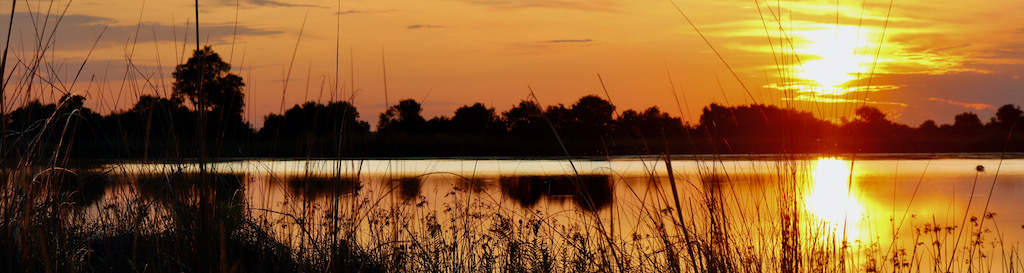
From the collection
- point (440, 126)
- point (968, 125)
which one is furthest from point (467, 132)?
point (968, 125)

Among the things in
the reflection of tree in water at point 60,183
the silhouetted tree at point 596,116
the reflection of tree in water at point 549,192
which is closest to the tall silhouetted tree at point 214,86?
the reflection of tree in water at point 60,183

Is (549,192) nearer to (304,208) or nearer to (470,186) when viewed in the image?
(470,186)

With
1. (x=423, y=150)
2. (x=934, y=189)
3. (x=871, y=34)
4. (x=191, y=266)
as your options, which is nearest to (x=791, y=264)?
(x=871, y=34)

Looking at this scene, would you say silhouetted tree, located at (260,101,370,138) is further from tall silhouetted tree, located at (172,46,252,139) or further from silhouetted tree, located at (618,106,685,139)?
silhouetted tree, located at (618,106,685,139)

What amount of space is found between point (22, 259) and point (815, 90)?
289 centimetres

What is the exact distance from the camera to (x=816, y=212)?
3992 millimetres

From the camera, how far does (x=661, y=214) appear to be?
3297mm

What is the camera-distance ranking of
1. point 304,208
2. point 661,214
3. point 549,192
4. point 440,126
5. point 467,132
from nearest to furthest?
point 304,208 → point 661,214 → point 549,192 → point 440,126 → point 467,132

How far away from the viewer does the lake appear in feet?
10.5

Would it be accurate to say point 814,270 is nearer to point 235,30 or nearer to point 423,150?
point 235,30

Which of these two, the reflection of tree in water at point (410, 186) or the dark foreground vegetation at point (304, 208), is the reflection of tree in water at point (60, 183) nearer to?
the dark foreground vegetation at point (304, 208)

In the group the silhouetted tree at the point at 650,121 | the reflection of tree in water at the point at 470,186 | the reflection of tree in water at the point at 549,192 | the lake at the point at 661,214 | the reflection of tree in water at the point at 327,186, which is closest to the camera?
the silhouetted tree at the point at 650,121

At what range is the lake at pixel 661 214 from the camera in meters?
3.19

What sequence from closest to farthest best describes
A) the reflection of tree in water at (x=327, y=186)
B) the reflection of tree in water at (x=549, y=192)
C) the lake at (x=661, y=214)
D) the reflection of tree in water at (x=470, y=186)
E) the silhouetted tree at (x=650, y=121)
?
the silhouetted tree at (x=650, y=121)
the reflection of tree in water at (x=327, y=186)
the lake at (x=661, y=214)
the reflection of tree in water at (x=470, y=186)
the reflection of tree in water at (x=549, y=192)
